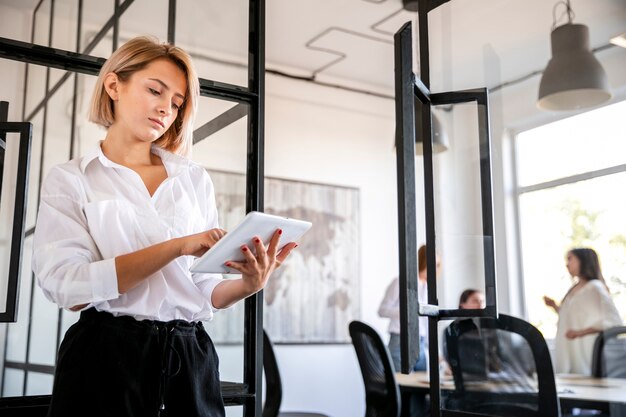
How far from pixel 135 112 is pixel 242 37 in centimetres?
83

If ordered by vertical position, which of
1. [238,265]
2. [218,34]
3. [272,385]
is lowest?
[272,385]

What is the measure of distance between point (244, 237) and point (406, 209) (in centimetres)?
34

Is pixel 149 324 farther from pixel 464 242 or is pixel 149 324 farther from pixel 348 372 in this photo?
pixel 348 372

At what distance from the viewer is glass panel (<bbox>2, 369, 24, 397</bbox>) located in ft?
5.79

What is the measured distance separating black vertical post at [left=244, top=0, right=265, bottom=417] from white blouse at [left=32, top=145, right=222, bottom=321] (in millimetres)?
560

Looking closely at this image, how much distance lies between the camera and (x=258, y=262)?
1.34m

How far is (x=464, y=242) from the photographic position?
1765mm

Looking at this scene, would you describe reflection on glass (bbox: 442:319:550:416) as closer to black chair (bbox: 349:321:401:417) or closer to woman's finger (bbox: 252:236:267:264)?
woman's finger (bbox: 252:236:267:264)

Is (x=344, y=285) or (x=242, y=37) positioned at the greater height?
(x=242, y=37)

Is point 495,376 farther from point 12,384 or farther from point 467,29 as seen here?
point 12,384

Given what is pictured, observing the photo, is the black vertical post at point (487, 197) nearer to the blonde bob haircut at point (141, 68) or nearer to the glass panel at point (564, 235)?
the glass panel at point (564, 235)

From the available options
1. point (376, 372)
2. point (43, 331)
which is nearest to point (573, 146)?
point (43, 331)

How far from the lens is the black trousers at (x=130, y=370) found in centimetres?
122

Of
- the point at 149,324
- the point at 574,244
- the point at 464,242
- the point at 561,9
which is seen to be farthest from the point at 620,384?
the point at 149,324
